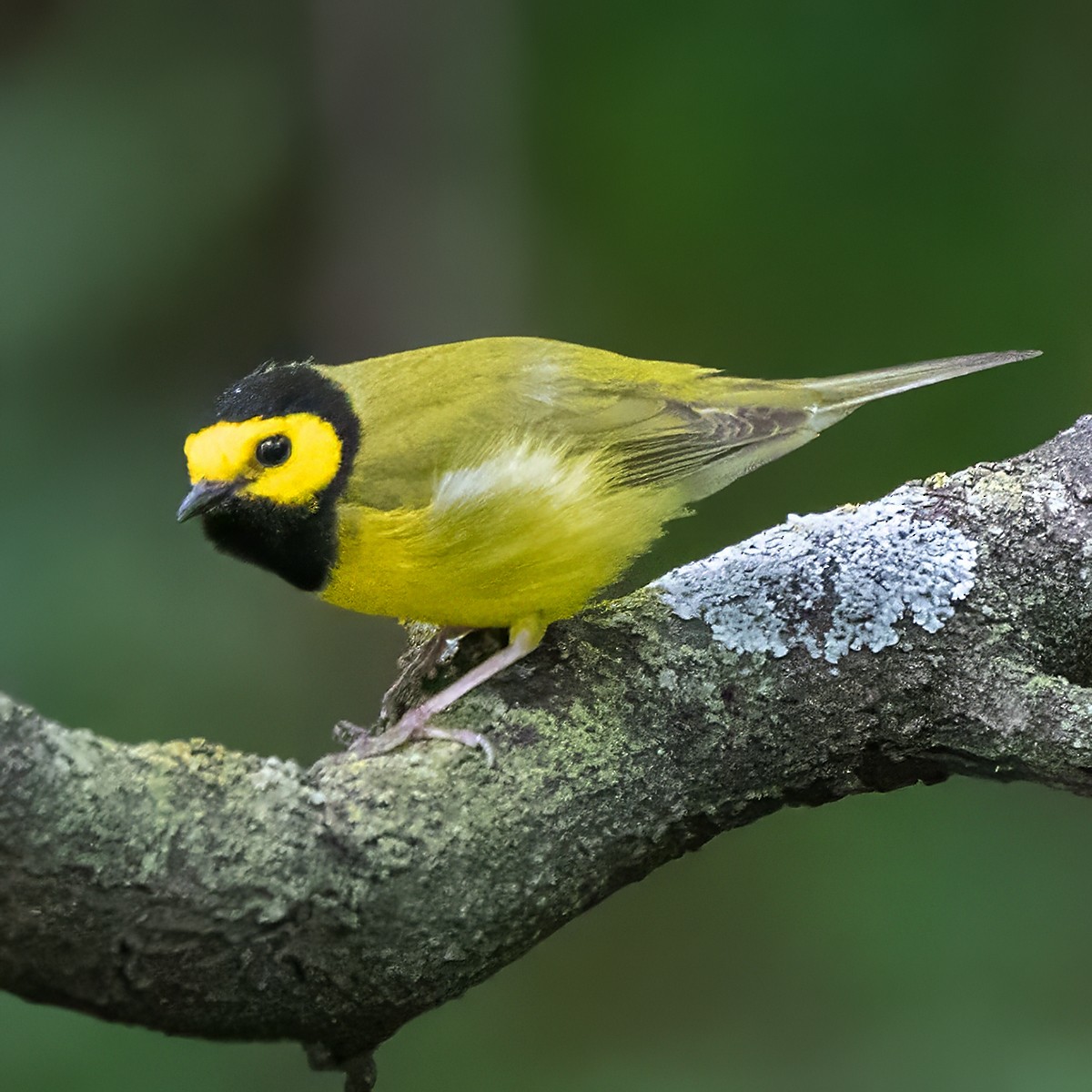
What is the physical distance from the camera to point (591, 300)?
3529 mm

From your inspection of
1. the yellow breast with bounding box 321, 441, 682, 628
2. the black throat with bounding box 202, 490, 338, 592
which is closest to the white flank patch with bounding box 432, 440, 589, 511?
the yellow breast with bounding box 321, 441, 682, 628

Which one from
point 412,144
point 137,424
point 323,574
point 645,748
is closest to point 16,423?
point 137,424

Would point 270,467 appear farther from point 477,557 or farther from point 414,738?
point 414,738

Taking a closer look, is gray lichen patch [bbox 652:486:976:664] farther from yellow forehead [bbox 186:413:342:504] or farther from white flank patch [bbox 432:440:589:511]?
yellow forehead [bbox 186:413:342:504]

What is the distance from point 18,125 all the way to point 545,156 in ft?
4.16

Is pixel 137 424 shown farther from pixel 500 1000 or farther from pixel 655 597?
pixel 655 597

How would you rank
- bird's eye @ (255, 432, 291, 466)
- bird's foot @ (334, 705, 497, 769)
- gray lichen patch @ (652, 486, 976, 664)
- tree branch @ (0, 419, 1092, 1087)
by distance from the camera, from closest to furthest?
tree branch @ (0, 419, 1092, 1087), bird's foot @ (334, 705, 497, 769), gray lichen patch @ (652, 486, 976, 664), bird's eye @ (255, 432, 291, 466)

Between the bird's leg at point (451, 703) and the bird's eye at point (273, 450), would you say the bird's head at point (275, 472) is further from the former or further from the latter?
the bird's leg at point (451, 703)

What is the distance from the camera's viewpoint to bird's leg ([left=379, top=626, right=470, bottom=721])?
A: 1.85 meters

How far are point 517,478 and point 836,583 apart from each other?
45 centimetres

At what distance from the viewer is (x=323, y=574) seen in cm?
183

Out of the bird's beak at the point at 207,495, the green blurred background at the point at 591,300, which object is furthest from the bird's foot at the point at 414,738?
the green blurred background at the point at 591,300

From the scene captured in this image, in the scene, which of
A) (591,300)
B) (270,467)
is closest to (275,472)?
Result: (270,467)

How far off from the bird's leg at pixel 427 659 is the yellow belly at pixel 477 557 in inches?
3.2
